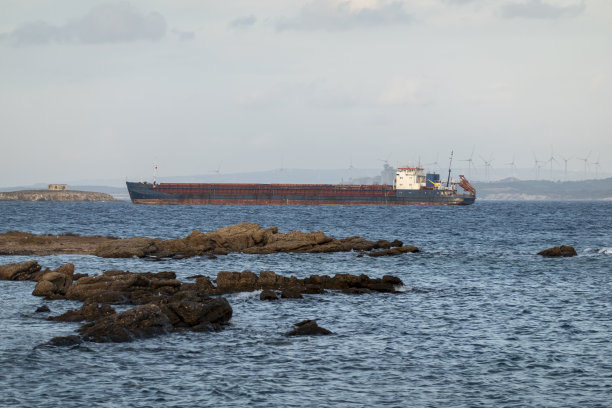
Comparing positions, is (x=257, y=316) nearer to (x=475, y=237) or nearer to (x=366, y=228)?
(x=475, y=237)

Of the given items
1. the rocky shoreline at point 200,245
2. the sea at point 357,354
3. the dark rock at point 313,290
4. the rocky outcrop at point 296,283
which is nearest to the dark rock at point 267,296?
the sea at point 357,354

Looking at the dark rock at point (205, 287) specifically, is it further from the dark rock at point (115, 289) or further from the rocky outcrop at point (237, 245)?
the rocky outcrop at point (237, 245)

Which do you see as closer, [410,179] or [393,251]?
[393,251]

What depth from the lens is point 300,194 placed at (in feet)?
569

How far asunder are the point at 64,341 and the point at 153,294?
8924 mm

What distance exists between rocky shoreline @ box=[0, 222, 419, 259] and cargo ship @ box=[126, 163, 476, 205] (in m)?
107

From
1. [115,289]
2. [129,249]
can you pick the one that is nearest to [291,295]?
[115,289]

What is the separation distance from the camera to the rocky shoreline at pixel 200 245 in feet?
168

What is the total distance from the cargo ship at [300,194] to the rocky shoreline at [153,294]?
13099cm

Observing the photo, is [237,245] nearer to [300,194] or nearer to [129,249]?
[129,249]

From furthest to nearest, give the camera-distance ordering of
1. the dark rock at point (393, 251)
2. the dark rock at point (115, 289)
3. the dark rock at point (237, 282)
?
the dark rock at point (393, 251) → the dark rock at point (237, 282) → the dark rock at point (115, 289)

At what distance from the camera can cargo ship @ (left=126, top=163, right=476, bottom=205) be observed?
169 meters

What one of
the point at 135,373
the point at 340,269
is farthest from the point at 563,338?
the point at 340,269

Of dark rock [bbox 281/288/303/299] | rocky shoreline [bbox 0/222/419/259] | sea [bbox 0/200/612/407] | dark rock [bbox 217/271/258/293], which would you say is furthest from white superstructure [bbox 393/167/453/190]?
dark rock [bbox 281/288/303/299]
